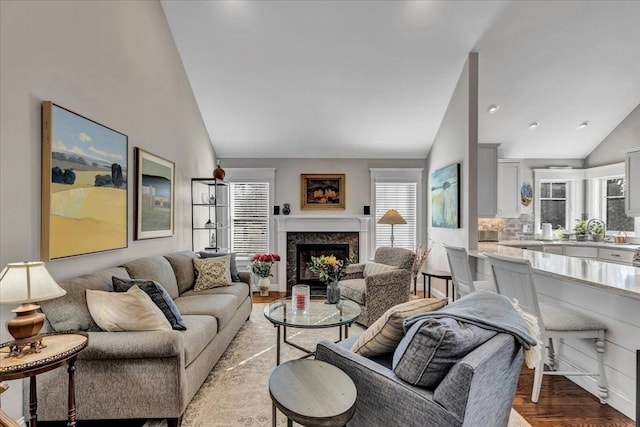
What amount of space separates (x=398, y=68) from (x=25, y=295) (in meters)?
4.27

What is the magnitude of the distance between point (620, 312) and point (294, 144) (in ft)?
15.1

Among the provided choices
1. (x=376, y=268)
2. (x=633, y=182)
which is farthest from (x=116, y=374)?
(x=633, y=182)

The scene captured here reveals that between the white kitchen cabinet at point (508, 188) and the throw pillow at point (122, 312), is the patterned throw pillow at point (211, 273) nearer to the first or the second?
the throw pillow at point (122, 312)

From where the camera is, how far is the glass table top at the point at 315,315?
2617 millimetres

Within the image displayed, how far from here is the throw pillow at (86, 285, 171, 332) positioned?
210 centimetres

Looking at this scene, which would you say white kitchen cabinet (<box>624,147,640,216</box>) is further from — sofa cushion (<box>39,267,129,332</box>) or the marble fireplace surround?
sofa cushion (<box>39,267,129,332</box>)

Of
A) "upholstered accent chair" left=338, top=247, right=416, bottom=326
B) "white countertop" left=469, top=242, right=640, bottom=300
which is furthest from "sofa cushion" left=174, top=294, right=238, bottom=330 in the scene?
"white countertop" left=469, top=242, right=640, bottom=300

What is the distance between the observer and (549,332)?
2.36m

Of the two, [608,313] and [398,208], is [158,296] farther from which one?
[398,208]

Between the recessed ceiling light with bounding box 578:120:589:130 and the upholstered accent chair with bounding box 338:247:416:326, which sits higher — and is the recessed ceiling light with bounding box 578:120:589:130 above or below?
above

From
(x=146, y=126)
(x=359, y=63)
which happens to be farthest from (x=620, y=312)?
(x=146, y=126)

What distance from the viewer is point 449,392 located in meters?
1.26

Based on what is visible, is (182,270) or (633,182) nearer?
(182,270)

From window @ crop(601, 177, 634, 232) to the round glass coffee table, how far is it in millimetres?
5164
